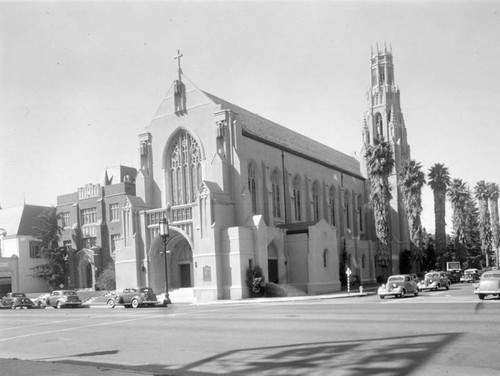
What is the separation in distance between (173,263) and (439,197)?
117 feet

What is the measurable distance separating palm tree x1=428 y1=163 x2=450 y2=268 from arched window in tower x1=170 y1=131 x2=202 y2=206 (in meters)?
32.6

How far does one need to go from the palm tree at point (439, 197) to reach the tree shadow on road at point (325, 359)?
56735mm

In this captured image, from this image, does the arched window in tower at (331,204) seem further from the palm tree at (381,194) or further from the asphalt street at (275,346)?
the asphalt street at (275,346)

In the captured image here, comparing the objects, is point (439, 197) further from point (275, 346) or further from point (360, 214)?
point (275, 346)

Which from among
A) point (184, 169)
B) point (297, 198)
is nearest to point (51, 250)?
point (184, 169)

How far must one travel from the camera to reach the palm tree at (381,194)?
57.5m

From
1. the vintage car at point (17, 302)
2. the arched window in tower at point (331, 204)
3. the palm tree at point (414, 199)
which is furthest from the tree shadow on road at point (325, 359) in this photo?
the palm tree at point (414, 199)

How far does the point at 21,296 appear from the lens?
47875 millimetres

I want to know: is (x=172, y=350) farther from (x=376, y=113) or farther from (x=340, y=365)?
(x=376, y=113)

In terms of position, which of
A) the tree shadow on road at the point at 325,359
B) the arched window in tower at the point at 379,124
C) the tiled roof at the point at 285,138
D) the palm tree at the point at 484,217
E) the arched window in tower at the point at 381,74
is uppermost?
the arched window in tower at the point at 381,74

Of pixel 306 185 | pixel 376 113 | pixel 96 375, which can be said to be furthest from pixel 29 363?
pixel 376 113

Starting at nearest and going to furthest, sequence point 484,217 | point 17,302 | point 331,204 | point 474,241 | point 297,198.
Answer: point 17,302 → point 297,198 → point 331,204 → point 484,217 → point 474,241

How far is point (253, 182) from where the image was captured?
51.3m

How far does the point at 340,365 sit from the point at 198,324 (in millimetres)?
10246
